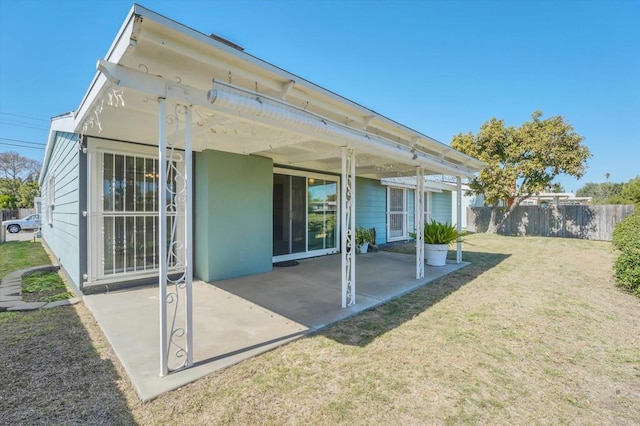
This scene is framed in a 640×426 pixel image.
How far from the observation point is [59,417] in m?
2.00

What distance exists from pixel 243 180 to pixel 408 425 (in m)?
4.95

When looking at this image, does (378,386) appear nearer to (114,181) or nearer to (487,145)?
(114,181)

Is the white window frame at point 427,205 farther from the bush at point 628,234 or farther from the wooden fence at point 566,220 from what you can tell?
the bush at point 628,234

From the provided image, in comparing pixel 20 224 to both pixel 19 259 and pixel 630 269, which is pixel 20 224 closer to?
pixel 19 259

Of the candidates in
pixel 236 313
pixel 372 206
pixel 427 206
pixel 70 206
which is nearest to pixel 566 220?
pixel 427 206

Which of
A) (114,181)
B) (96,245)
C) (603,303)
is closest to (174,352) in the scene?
(96,245)

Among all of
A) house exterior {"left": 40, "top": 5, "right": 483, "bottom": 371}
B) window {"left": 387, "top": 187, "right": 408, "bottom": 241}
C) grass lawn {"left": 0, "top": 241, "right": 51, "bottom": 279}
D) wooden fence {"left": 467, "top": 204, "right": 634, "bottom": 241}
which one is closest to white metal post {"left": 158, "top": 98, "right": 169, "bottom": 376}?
house exterior {"left": 40, "top": 5, "right": 483, "bottom": 371}

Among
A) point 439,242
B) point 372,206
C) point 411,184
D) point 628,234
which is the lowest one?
point 439,242

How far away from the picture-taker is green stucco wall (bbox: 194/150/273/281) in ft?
17.8

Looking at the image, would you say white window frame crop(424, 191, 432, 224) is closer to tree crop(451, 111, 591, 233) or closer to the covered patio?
tree crop(451, 111, 591, 233)

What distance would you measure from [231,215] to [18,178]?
129 ft

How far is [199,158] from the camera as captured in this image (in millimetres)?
5559

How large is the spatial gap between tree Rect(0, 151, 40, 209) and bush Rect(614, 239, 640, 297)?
35748 millimetres

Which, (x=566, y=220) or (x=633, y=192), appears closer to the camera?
(x=566, y=220)
